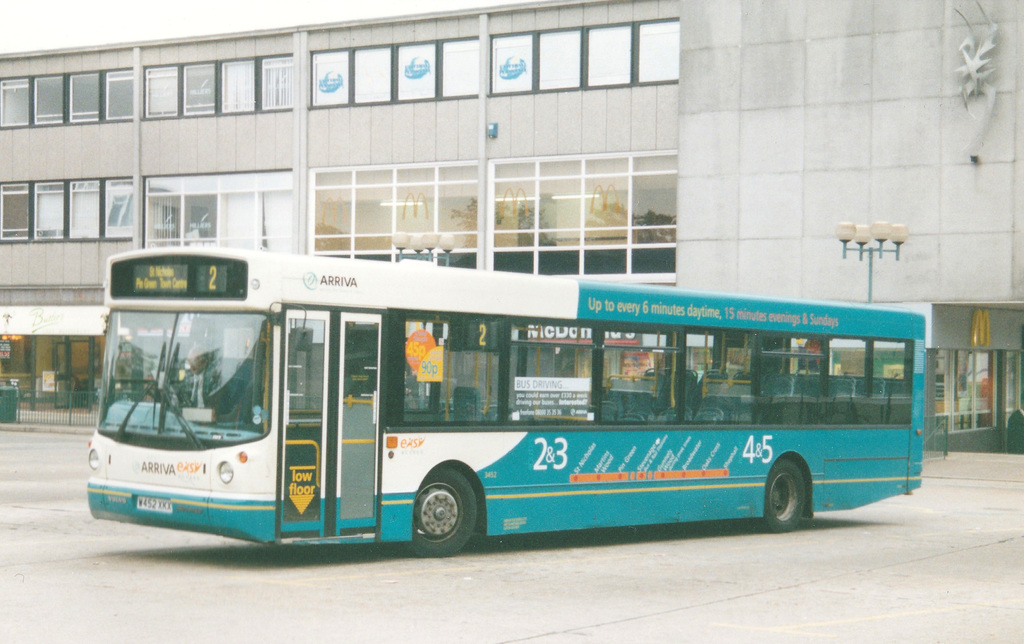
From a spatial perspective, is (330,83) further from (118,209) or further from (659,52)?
(659,52)

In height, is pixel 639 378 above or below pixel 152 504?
above

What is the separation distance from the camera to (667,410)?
15.0 meters

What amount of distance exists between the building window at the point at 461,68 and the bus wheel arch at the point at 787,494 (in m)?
23.5

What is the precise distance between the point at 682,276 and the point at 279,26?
14588mm

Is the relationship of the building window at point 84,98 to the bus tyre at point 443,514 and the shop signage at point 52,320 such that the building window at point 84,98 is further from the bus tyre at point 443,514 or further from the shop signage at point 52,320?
the bus tyre at point 443,514

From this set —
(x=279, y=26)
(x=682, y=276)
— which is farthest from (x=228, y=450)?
(x=279, y=26)

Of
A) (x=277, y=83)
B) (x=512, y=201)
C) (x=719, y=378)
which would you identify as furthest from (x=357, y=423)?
(x=277, y=83)

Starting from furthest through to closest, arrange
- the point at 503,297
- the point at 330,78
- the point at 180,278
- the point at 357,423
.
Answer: the point at 330,78
the point at 503,297
the point at 357,423
the point at 180,278

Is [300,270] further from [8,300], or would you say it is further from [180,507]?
[8,300]

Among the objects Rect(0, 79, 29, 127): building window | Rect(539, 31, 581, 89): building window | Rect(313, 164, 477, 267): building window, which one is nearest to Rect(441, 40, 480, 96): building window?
Rect(539, 31, 581, 89): building window

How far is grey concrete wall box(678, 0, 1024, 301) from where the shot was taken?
32.6 m

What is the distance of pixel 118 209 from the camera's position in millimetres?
43969

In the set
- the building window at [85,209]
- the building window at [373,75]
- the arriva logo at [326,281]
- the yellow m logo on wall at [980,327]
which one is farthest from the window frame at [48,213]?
the arriva logo at [326,281]

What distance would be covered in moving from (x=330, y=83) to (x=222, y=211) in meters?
5.43
